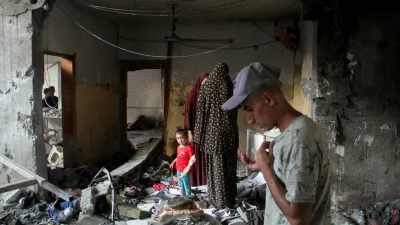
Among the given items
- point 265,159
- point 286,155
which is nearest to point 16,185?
point 265,159

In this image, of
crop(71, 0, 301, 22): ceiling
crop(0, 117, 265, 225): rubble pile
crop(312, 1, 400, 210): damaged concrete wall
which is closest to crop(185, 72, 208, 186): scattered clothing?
crop(0, 117, 265, 225): rubble pile

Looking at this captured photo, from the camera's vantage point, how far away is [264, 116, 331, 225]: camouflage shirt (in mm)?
1269

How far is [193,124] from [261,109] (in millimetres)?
3585

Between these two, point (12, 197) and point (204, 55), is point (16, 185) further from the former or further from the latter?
point (204, 55)

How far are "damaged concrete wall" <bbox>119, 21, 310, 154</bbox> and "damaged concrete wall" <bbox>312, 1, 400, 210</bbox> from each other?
3.71 meters

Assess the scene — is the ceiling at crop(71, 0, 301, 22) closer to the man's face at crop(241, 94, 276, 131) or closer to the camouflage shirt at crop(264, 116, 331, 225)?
the man's face at crop(241, 94, 276, 131)

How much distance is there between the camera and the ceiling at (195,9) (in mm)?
6465

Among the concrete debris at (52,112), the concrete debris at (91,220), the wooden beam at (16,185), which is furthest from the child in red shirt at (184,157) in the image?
the concrete debris at (52,112)

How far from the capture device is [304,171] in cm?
127

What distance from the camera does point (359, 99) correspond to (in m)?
4.46

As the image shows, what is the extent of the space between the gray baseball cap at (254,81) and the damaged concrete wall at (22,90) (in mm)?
4365

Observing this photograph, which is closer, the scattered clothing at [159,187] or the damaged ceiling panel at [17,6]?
the damaged ceiling panel at [17,6]

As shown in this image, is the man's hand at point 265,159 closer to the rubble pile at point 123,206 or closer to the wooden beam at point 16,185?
the rubble pile at point 123,206

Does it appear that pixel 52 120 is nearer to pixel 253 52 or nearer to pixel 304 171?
pixel 253 52
